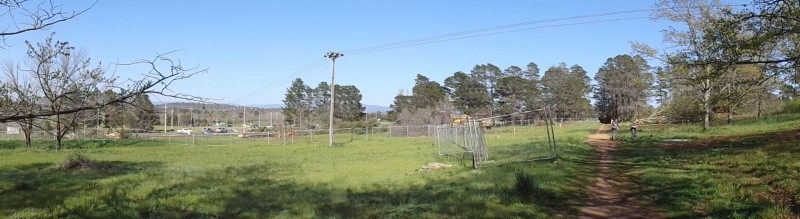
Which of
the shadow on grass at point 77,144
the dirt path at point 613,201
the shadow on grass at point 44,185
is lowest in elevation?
the dirt path at point 613,201

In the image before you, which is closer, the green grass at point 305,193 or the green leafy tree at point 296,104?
the green grass at point 305,193

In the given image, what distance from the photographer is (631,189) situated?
11141 mm

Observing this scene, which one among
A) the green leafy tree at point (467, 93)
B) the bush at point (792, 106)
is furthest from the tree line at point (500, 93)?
the bush at point (792, 106)

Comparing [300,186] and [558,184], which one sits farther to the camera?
[300,186]

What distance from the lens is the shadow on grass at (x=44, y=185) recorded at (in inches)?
405

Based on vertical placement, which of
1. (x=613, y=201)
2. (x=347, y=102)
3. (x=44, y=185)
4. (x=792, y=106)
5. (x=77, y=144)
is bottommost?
(x=613, y=201)

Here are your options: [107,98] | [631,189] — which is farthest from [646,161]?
[107,98]

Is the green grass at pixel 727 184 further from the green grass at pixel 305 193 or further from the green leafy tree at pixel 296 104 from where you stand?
the green leafy tree at pixel 296 104

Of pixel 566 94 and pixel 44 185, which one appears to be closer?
pixel 44 185

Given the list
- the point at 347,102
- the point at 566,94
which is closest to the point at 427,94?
the point at 347,102

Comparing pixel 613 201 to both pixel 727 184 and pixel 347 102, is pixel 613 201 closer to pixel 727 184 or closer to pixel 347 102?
pixel 727 184

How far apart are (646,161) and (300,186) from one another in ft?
34.8

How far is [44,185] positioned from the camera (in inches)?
514

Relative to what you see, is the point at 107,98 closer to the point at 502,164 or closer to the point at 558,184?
the point at 558,184
